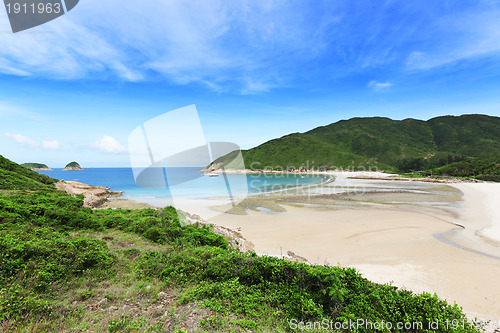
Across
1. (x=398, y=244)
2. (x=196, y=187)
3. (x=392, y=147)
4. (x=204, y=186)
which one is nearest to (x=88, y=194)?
(x=196, y=187)

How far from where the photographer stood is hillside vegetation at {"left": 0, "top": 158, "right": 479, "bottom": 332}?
4.20m

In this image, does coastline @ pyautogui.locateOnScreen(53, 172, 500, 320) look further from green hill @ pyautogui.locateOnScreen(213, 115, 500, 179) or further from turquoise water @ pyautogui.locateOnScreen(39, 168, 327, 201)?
green hill @ pyautogui.locateOnScreen(213, 115, 500, 179)

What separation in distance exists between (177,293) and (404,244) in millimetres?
13391

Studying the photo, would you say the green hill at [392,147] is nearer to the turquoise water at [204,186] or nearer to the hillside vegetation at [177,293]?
the turquoise water at [204,186]

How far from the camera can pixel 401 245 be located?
39.5 ft

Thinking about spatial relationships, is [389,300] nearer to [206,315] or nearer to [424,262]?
[206,315]

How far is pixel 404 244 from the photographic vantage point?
1220 centimetres

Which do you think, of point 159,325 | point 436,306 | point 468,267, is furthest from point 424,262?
point 159,325

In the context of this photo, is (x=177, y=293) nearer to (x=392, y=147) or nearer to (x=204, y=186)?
(x=204, y=186)

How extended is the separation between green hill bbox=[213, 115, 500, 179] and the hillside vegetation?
98.4 meters

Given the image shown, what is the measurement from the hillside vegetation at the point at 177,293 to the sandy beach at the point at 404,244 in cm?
120

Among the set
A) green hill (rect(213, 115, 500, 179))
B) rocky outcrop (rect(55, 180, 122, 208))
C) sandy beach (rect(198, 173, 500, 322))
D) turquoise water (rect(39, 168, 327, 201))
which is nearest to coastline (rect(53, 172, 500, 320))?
sandy beach (rect(198, 173, 500, 322))

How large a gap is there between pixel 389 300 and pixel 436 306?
0.95 meters

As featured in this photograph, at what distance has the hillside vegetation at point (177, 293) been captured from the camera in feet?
13.8
